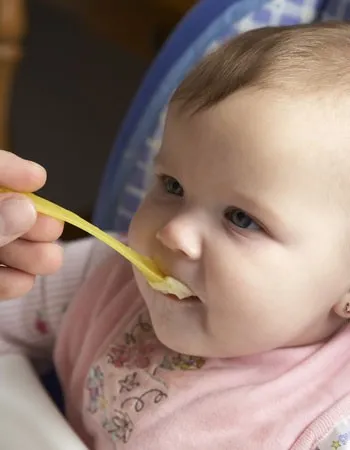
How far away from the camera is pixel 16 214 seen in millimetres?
594

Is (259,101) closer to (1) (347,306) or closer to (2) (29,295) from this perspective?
(1) (347,306)

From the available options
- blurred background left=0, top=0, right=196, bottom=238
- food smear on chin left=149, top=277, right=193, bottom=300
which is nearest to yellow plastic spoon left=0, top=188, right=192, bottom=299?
food smear on chin left=149, top=277, right=193, bottom=300

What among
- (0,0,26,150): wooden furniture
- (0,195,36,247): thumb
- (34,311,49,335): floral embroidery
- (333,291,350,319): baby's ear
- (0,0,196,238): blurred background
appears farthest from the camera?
(0,0,196,238): blurred background

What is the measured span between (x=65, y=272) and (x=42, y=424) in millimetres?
195

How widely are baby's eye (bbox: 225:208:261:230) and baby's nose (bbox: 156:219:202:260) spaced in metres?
0.03

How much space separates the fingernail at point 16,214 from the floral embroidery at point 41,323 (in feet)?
0.99

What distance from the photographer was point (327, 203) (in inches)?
25.4

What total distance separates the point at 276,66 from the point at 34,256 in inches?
9.6

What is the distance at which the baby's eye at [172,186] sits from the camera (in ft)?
2.31

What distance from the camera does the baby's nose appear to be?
651 millimetres

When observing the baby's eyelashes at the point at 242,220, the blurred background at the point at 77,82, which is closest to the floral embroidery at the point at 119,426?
the baby's eyelashes at the point at 242,220

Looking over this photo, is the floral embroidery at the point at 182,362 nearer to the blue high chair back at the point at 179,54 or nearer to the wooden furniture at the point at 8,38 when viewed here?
the blue high chair back at the point at 179,54

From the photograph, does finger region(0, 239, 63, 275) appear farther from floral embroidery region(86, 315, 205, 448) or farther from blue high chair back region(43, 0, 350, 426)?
blue high chair back region(43, 0, 350, 426)

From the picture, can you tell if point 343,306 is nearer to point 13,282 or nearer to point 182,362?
point 182,362
